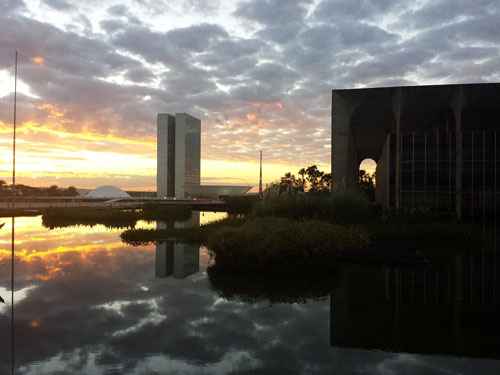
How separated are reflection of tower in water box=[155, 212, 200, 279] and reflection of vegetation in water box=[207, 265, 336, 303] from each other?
827mm

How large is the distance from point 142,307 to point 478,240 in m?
13.1

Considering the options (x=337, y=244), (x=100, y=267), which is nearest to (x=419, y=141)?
(x=337, y=244)

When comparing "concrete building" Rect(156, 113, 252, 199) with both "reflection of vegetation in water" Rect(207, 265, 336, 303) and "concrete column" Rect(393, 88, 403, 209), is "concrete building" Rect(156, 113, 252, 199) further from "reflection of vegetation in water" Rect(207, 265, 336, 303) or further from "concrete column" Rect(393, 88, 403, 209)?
"reflection of vegetation in water" Rect(207, 265, 336, 303)

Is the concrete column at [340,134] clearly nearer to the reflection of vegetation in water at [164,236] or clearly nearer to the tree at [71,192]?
the reflection of vegetation in water at [164,236]

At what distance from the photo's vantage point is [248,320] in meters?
5.95

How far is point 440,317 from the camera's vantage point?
6.06 meters

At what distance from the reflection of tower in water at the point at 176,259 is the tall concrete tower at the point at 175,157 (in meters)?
99.2

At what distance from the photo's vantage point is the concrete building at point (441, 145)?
2609 cm

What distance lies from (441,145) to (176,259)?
75.1ft

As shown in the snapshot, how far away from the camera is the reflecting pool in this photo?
4.45 m

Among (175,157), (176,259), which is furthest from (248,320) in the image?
(175,157)

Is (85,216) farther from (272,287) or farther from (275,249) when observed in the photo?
(272,287)

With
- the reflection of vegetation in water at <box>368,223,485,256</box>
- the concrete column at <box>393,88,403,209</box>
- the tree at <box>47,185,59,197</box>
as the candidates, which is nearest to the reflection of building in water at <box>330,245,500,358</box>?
the reflection of vegetation in water at <box>368,223,485,256</box>

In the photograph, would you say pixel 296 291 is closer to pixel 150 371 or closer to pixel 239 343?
pixel 239 343
